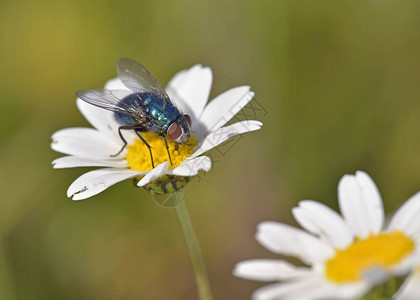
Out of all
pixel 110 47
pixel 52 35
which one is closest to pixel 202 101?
pixel 110 47

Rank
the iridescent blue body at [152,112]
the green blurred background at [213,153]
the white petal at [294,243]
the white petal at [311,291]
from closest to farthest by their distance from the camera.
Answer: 1. the white petal at [311,291]
2. the white petal at [294,243]
3. the iridescent blue body at [152,112]
4. the green blurred background at [213,153]

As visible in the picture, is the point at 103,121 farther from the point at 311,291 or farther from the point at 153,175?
the point at 311,291

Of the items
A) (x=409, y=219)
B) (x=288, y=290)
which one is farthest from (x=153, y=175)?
(x=409, y=219)

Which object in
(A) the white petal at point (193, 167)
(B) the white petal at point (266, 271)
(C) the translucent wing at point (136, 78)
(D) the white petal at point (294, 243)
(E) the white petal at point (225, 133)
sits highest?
(C) the translucent wing at point (136, 78)

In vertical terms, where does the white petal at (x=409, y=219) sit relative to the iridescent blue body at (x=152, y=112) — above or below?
below

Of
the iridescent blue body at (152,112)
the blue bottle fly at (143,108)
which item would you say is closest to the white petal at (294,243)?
the blue bottle fly at (143,108)

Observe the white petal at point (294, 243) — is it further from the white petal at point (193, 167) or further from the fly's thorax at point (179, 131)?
the fly's thorax at point (179, 131)

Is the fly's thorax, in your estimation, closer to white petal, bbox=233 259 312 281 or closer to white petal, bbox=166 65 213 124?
white petal, bbox=166 65 213 124

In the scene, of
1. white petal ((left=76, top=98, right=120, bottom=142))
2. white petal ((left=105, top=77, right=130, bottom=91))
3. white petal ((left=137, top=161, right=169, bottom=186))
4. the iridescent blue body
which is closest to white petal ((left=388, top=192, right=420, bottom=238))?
white petal ((left=137, top=161, right=169, bottom=186))
